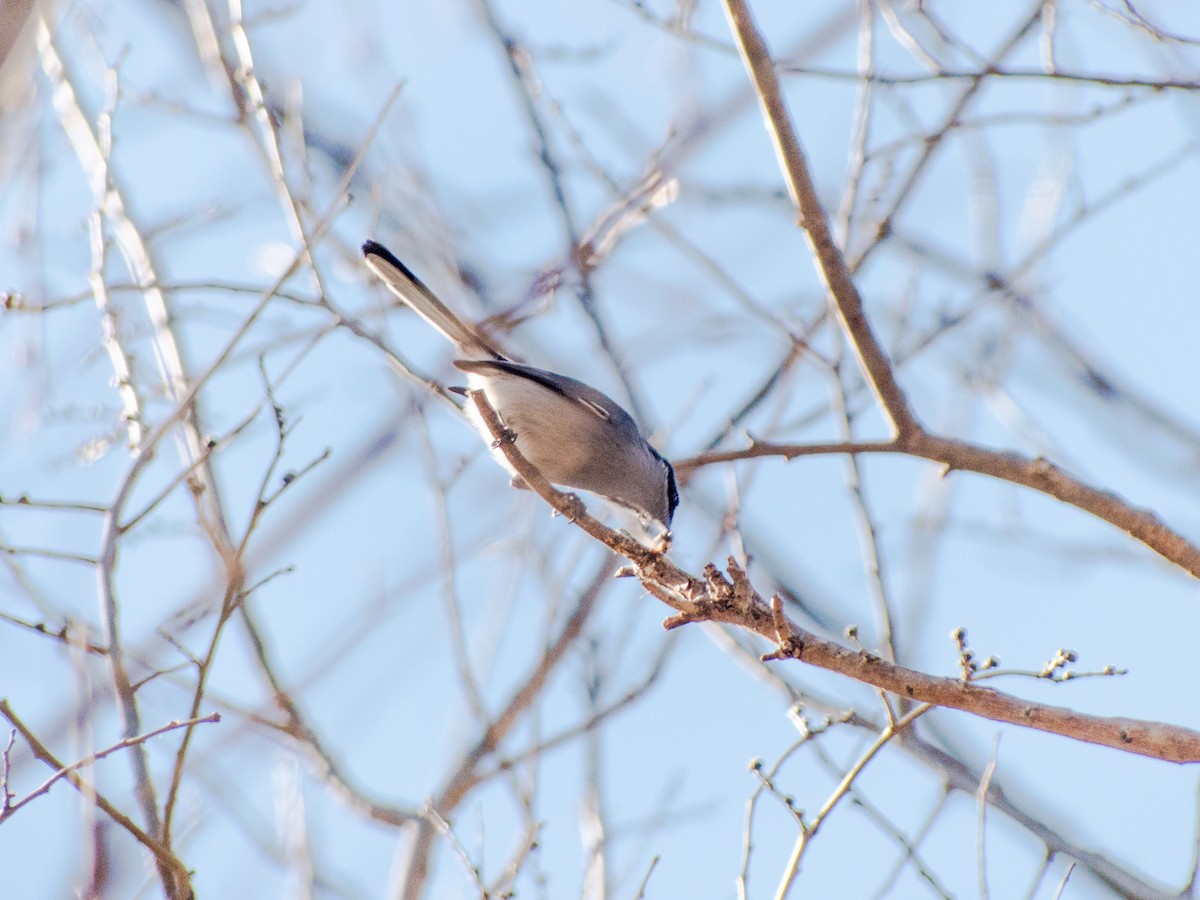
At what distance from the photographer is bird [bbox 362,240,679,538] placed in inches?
162

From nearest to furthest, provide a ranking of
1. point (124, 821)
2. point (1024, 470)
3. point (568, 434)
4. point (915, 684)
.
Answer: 1. point (124, 821)
2. point (915, 684)
3. point (1024, 470)
4. point (568, 434)

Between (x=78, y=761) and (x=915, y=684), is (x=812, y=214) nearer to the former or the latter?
(x=915, y=684)

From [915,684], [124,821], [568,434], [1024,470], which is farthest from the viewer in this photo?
[568,434]

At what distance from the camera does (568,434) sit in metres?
4.14

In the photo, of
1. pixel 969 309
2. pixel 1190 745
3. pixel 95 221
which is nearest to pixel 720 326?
pixel 969 309

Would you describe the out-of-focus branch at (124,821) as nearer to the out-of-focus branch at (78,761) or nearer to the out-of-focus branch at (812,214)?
the out-of-focus branch at (78,761)

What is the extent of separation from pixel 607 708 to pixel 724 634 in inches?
20.0

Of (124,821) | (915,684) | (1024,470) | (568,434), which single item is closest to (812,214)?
(1024,470)

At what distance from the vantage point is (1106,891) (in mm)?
3223

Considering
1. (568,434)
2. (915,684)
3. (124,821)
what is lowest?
(124,821)

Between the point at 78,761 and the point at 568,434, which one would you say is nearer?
the point at 78,761

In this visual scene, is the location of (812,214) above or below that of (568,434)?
below

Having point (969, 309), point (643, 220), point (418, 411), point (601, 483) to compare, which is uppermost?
point (969, 309)

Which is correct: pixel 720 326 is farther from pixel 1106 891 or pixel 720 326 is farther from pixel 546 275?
pixel 1106 891
